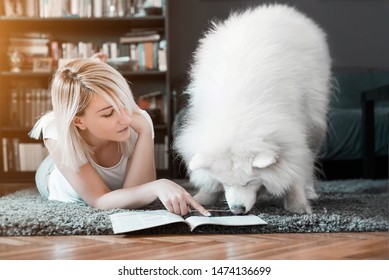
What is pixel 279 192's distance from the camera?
1.30 meters

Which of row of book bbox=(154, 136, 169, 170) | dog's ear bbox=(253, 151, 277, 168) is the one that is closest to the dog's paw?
dog's ear bbox=(253, 151, 277, 168)

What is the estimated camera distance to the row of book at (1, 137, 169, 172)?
7.67ft

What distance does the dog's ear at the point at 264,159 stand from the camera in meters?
1.19

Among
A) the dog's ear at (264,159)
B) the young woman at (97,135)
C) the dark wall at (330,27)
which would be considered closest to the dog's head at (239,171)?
the dog's ear at (264,159)

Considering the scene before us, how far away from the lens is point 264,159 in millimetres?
1196

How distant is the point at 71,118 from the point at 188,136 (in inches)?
12.2

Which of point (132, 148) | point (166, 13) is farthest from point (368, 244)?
point (166, 13)

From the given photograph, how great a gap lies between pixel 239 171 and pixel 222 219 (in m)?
0.12

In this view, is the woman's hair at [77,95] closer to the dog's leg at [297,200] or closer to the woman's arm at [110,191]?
the woman's arm at [110,191]

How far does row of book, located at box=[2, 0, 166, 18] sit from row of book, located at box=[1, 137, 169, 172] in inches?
24.3

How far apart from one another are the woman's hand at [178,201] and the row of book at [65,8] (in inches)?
58.9

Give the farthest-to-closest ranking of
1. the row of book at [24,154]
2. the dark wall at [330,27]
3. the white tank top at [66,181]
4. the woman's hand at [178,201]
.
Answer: the row of book at [24,154] < the dark wall at [330,27] < the white tank top at [66,181] < the woman's hand at [178,201]

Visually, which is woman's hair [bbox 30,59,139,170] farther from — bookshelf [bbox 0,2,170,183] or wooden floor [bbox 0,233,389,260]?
bookshelf [bbox 0,2,170,183]
